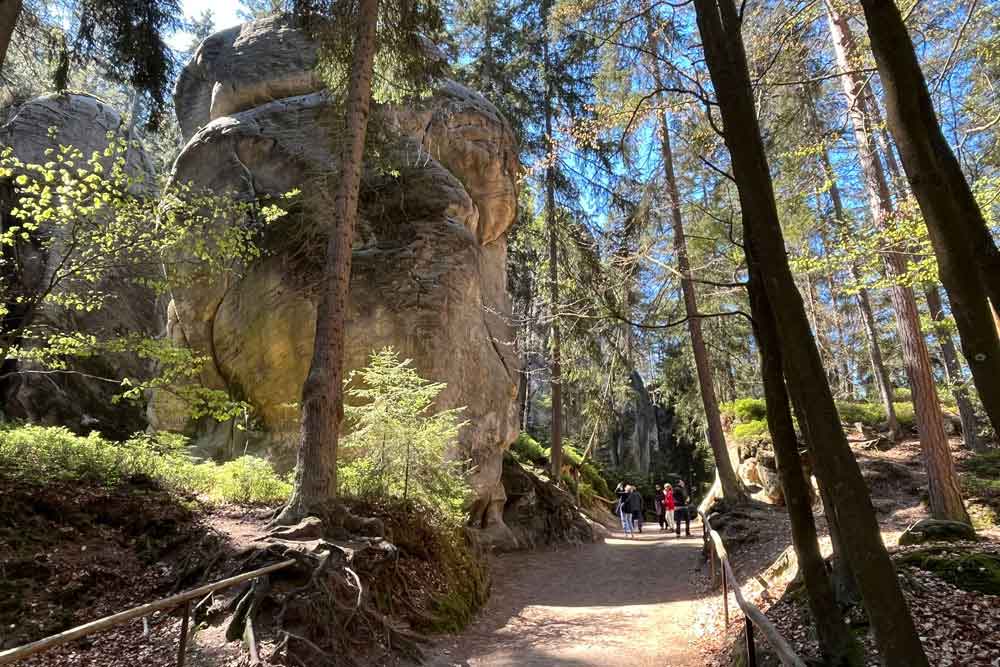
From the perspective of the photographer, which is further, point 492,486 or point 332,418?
point 492,486

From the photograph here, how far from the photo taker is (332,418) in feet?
23.1

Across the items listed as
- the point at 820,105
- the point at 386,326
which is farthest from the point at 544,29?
the point at 386,326

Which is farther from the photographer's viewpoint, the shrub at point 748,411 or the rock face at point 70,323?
the shrub at point 748,411

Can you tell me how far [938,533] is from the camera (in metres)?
6.49

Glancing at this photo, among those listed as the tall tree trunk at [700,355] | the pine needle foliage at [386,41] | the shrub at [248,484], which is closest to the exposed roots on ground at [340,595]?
the shrub at [248,484]

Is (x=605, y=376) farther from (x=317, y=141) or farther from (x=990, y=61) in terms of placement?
(x=990, y=61)

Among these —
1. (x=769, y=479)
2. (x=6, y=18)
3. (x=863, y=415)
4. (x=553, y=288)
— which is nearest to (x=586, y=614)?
(x=769, y=479)

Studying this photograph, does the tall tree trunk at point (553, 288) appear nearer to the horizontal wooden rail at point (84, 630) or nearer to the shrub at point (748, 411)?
the shrub at point (748, 411)

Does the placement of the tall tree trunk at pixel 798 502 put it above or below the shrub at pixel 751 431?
below

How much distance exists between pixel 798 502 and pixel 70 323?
21064 mm

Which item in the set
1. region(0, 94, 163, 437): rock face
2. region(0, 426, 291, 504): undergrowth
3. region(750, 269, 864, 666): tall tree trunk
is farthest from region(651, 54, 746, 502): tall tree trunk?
region(0, 94, 163, 437): rock face

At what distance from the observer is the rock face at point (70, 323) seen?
52.2 ft

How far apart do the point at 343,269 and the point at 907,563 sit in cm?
751

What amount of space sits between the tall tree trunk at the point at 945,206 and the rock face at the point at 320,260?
322 inches
